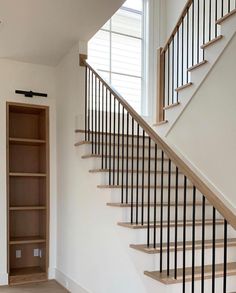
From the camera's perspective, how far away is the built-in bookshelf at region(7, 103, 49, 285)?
4445 millimetres

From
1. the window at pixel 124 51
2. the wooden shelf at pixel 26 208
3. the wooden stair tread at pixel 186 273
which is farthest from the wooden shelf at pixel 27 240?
the window at pixel 124 51

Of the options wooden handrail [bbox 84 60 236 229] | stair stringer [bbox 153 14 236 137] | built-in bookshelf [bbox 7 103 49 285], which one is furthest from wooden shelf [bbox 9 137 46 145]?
wooden handrail [bbox 84 60 236 229]

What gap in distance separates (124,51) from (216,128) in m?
3.14

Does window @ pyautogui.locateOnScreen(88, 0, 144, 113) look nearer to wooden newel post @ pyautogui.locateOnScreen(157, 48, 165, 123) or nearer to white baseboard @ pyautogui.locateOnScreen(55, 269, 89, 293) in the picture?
wooden newel post @ pyautogui.locateOnScreen(157, 48, 165, 123)

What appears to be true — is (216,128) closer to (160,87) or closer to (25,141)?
(160,87)

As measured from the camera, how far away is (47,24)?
3.49 metres

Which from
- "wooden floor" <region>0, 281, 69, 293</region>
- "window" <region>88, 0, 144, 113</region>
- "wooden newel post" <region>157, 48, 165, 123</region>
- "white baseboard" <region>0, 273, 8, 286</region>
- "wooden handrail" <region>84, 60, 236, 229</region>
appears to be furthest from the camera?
"window" <region>88, 0, 144, 113</region>

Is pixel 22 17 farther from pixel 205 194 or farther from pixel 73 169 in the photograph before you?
pixel 205 194

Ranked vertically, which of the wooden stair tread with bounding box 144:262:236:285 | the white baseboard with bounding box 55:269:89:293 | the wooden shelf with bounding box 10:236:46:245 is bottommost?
the white baseboard with bounding box 55:269:89:293

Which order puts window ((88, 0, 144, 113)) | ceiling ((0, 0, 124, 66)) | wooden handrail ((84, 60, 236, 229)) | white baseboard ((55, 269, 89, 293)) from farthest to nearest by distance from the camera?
window ((88, 0, 144, 113))
white baseboard ((55, 269, 89, 293))
ceiling ((0, 0, 124, 66))
wooden handrail ((84, 60, 236, 229))

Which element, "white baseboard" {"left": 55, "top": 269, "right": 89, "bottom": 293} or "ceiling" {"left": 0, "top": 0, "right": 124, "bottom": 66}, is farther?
"white baseboard" {"left": 55, "top": 269, "right": 89, "bottom": 293}

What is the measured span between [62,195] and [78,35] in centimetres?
199

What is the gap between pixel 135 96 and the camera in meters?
6.23

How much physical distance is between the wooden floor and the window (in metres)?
3.34
